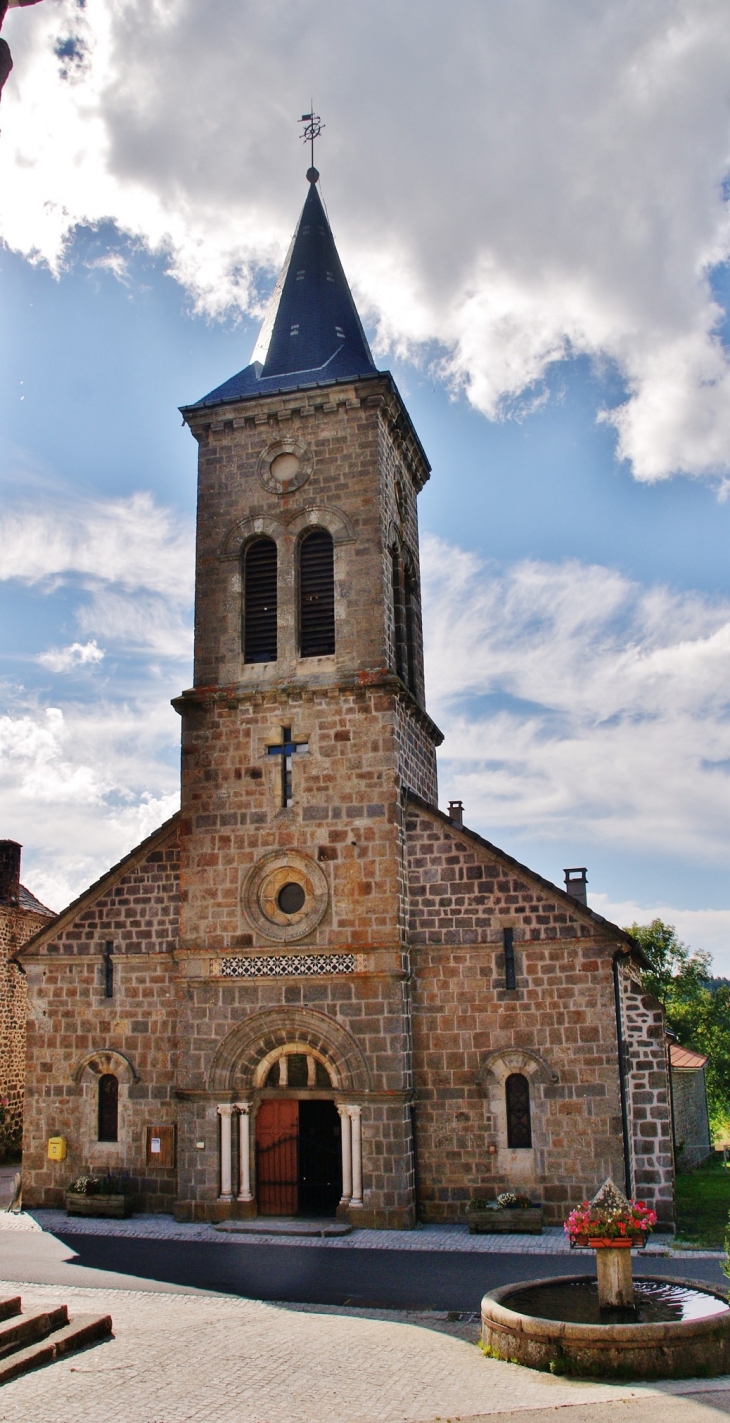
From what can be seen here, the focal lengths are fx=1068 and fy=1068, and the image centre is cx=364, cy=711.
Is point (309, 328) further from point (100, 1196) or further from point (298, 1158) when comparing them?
point (100, 1196)

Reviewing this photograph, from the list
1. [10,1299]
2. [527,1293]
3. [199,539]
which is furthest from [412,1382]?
[199,539]

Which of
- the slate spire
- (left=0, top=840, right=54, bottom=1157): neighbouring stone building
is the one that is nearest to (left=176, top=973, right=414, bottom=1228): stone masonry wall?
the slate spire

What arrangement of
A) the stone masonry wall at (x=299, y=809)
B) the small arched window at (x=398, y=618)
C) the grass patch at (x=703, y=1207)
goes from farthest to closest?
1. the small arched window at (x=398, y=618)
2. the stone masonry wall at (x=299, y=809)
3. the grass patch at (x=703, y=1207)

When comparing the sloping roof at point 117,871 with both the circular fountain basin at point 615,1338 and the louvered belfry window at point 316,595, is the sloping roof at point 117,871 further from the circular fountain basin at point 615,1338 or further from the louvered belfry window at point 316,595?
the circular fountain basin at point 615,1338

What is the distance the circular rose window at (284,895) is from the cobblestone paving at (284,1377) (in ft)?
22.4

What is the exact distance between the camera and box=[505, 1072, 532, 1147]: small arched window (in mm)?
17234

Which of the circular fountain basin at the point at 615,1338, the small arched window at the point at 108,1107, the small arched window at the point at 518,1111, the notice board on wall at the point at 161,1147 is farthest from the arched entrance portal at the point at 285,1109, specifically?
the circular fountain basin at the point at 615,1338

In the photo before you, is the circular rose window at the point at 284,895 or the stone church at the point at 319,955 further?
the circular rose window at the point at 284,895

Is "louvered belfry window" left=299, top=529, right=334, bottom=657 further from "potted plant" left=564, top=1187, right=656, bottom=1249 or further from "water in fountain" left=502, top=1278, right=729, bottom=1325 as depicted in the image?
"water in fountain" left=502, top=1278, right=729, bottom=1325

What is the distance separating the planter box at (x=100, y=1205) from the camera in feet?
58.8

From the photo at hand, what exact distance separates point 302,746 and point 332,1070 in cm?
552

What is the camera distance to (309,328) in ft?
73.6

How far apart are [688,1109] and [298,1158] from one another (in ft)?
58.3

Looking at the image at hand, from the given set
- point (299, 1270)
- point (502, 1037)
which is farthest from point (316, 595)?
point (299, 1270)
